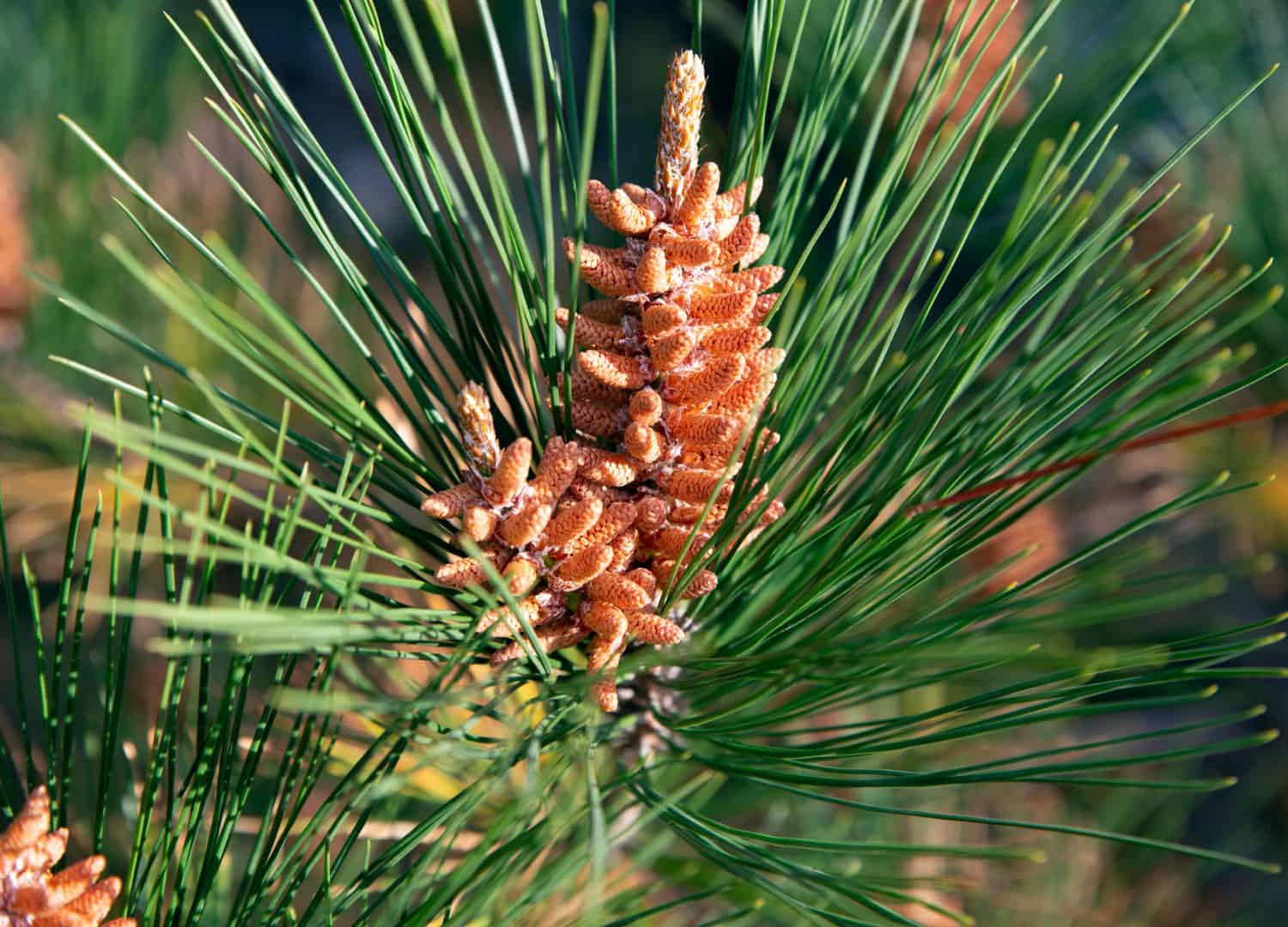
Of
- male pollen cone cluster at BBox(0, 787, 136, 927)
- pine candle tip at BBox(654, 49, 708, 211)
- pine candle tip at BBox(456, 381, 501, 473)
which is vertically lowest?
male pollen cone cluster at BBox(0, 787, 136, 927)

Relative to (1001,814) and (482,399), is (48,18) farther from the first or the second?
(1001,814)

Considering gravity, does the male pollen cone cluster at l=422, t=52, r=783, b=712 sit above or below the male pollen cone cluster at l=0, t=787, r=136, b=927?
above

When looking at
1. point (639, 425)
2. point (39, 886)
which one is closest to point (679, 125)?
point (639, 425)

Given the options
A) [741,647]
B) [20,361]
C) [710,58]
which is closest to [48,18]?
[20,361]

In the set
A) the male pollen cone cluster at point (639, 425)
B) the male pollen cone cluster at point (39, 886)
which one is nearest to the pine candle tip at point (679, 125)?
the male pollen cone cluster at point (639, 425)

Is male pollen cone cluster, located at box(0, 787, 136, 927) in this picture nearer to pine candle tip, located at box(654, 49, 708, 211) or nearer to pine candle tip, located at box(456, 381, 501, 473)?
pine candle tip, located at box(456, 381, 501, 473)

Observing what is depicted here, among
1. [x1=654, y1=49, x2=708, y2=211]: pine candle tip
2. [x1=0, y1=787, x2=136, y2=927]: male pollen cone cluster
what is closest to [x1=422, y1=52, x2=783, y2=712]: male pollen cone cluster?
[x1=654, y1=49, x2=708, y2=211]: pine candle tip

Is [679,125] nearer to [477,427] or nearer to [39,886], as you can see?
A: [477,427]
